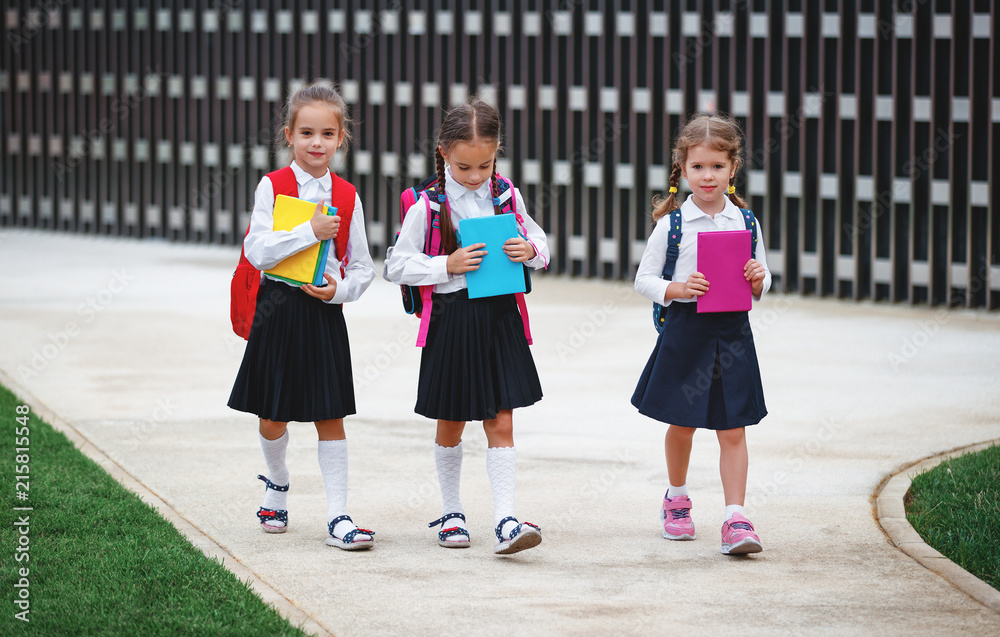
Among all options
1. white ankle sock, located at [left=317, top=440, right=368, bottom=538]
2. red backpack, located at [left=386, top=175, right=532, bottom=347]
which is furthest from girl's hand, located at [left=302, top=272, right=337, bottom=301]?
white ankle sock, located at [left=317, top=440, right=368, bottom=538]

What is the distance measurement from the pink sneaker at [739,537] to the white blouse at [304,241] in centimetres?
149

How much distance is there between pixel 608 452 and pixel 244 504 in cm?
169

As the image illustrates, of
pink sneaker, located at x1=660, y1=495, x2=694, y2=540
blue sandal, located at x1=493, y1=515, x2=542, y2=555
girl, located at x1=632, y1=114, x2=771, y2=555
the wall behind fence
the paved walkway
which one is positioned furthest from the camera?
the wall behind fence

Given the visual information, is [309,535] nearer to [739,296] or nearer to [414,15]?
[739,296]

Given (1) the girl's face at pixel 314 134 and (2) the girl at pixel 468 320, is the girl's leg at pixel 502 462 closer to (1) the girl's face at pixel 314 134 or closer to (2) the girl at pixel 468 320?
(2) the girl at pixel 468 320

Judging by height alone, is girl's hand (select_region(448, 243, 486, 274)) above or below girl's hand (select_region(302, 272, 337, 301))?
above

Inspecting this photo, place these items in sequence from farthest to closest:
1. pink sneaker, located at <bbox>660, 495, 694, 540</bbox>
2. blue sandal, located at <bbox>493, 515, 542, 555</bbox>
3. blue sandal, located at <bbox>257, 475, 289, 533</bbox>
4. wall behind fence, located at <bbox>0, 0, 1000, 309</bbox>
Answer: wall behind fence, located at <bbox>0, 0, 1000, 309</bbox>
blue sandal, located at <bbox>257, 475, 289, 533</bbox>
pink sneaker, located at <bbox>660, 495, 694, 540</bbox>
blue sandal, located at <bbox>493, 515, 542, 555</bbox>

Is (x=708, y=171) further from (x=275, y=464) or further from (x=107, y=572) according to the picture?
(x=107, y=572)

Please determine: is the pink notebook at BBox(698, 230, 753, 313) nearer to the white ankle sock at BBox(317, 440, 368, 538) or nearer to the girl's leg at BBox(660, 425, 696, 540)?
the girl's leg at BBox(660, 425, 696, 540)

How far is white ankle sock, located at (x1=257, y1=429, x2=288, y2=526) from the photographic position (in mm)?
4926

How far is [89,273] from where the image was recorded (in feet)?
39.2

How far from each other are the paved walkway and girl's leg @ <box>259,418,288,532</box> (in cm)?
12

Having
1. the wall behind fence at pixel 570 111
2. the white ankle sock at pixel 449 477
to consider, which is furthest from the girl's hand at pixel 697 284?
the wall behind fence at pixel 570 111

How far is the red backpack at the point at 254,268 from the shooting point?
15.8 feet
